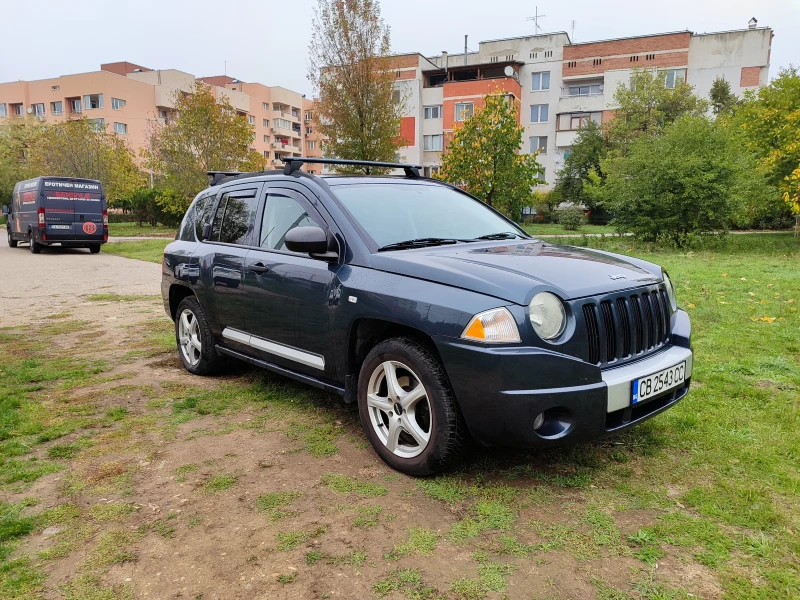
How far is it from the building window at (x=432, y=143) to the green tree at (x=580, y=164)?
43.2 feet

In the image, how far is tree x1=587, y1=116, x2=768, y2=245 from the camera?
52.9 feet

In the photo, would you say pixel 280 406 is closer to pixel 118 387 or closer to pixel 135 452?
pixel 135 452

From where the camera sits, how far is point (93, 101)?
64.6 m

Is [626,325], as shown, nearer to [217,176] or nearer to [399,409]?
[399,409]

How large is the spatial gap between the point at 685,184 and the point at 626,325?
14.8 m

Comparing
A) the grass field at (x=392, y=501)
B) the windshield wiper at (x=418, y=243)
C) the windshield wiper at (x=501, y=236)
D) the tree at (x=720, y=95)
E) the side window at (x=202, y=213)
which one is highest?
the tree at (x=720, y=95)

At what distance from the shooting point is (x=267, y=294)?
4223 mm

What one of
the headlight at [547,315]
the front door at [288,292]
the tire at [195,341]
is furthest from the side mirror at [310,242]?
the tire at [195,341]

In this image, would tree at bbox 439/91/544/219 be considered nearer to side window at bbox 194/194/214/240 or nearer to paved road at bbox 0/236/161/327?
paved road at bbox 0/236/161/327

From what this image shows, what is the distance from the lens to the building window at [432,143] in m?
53.2

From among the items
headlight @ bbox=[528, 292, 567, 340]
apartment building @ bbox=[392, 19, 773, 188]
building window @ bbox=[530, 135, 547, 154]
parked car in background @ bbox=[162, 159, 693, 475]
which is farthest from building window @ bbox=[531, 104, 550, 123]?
headlight @ bbox=[528, 292, 567, 340]

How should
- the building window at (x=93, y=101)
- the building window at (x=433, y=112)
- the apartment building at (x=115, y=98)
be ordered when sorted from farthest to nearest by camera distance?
the building window at (x=93, y=101), the apartment building at (x=115, y=98), the building window at (x=433, y=112)

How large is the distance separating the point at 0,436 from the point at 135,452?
1040 millimetres

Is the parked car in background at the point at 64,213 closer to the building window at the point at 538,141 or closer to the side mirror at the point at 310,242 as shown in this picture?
the side mirror at the point at 310,242
